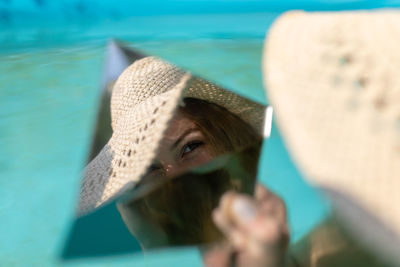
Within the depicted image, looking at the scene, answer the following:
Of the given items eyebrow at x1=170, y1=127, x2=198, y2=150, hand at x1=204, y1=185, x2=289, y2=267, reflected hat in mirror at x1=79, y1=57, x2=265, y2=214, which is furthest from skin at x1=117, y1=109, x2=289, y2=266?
eyebrow at x1=170, y1=127, x2=198, y2=150

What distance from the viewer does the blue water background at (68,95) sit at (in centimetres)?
111

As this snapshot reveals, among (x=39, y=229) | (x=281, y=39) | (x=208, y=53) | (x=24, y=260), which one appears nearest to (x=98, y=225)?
(x=281, y=39)

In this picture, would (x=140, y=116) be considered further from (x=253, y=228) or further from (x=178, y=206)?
(x=253, y=228)

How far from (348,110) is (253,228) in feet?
0.49

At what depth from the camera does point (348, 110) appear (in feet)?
1.24

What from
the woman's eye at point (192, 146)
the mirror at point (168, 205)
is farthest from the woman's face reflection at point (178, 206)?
the woman's eye at point (192, 146)

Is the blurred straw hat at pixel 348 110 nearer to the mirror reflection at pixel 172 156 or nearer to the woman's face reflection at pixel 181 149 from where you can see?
the mirror reflection at pixel 172 156

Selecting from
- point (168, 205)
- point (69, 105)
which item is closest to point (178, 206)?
point (168, 205)

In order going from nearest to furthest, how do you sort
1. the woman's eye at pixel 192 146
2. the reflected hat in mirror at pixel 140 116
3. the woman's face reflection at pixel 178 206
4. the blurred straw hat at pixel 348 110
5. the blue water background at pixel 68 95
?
the blurred straw hat at pixel 348 110 → the woman's face reflection at pixel 178 206 → the reflected hat in mirror at pixel 140 116 → the woman's eye at pixel 192 146 → the blue water background at pixel 68 95

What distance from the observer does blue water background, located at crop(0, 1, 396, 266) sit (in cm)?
111

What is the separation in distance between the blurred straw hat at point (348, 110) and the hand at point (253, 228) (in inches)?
2.7

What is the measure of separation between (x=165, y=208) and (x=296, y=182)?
215mm

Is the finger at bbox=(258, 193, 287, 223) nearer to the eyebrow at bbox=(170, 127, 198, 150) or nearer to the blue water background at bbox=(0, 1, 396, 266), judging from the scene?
the blue water background at bbox=(0, 1, 396, 266)

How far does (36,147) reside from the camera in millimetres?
2094
